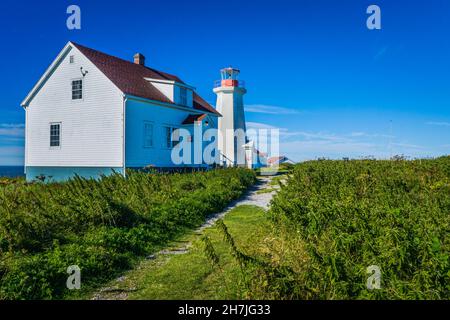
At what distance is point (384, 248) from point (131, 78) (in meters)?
22.6

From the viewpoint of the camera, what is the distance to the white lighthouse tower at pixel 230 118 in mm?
35406

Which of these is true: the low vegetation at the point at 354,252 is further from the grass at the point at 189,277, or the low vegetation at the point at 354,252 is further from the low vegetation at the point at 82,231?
the low vegetation at the point at 82,231

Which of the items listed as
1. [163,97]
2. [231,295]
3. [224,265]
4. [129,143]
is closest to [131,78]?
[163,97]

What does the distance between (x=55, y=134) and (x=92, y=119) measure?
129 inches

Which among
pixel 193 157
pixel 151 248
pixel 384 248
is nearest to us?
pixel 384 248

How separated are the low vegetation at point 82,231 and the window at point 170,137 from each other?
1186cm

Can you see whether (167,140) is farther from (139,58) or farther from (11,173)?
(11,173)

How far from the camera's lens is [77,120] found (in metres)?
22.1

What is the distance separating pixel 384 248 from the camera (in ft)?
14.6

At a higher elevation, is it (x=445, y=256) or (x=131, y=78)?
(x=131, y=78)

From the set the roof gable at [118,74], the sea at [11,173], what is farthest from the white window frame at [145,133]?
the sea at [11,173]

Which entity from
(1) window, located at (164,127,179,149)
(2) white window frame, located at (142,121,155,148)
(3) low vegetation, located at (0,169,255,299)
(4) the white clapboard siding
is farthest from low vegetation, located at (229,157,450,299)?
(1) window, located at (164,127,179,149)

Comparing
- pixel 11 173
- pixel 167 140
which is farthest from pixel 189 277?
pixel 11 173
